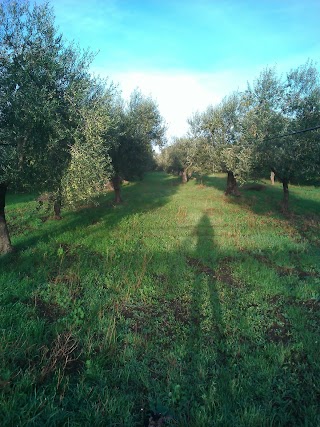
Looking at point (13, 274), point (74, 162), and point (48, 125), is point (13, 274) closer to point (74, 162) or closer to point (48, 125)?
point (74, 162)

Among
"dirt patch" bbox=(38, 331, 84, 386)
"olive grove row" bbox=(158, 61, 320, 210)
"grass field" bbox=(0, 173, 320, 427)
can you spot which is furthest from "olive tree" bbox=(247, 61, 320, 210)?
"dirt patch" bbox=(38, 331, 84, 386)

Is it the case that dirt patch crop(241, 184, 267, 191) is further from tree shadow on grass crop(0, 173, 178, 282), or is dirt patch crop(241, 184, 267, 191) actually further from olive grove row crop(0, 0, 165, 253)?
olive grove row crop(0, 0, 165, 253)

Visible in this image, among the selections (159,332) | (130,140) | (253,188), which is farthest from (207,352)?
(253,188)

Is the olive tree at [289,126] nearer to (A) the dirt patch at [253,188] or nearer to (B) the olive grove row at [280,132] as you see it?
(B) the olive grove row at [280,132]

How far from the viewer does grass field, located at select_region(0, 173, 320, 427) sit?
171 inches

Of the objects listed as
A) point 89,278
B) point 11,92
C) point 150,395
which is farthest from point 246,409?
point 11,92

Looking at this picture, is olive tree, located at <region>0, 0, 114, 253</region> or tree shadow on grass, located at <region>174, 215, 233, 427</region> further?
olive tree, located at <region>0, 0, 114, 253</region>

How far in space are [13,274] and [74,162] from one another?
4811mm

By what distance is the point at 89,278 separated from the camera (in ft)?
30.5

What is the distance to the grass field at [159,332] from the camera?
434 cm

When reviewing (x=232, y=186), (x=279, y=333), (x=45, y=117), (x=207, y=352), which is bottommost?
(x=279, y=333)

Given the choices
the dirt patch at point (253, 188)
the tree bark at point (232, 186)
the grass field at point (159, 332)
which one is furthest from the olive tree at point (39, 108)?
the dirt patch at point (253, 188)

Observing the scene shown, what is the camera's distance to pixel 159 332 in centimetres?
653

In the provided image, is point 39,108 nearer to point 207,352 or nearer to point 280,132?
point 207,352
